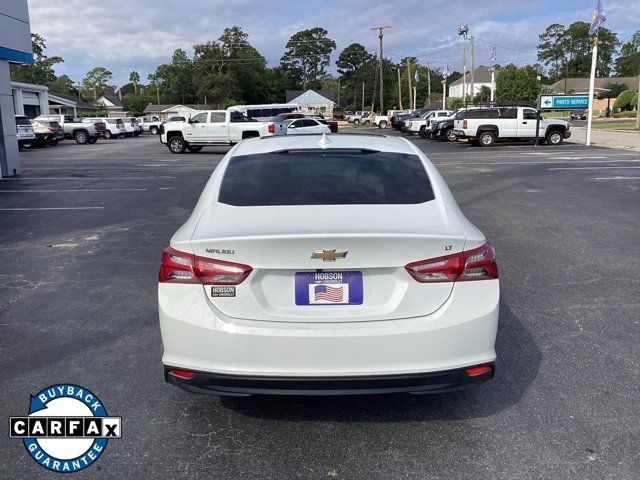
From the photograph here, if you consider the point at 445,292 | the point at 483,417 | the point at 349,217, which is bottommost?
the point at 483,417

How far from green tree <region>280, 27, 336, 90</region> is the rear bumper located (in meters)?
Result: 157

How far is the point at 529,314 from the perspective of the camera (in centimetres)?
513

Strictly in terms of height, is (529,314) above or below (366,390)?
below

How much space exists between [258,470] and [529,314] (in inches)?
123

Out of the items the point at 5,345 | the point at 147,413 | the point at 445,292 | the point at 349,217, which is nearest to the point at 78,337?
the point at 5,345

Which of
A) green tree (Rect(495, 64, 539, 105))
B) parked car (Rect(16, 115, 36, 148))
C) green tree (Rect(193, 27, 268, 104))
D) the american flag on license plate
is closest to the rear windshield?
the american flag on license plate

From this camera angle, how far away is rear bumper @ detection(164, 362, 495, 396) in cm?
293

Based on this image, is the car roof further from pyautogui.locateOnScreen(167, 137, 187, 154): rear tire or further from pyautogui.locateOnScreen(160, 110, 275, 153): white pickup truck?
pyautogui.locateOnScreen(167, 137, 187, 154): rear tire

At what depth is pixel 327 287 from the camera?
292cm

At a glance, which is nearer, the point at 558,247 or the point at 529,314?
the point at 529,314

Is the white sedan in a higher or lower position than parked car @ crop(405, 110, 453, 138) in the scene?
lower

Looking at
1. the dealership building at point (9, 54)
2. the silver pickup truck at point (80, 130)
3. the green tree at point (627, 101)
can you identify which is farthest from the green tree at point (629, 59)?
the dealership building at point (9, 54)

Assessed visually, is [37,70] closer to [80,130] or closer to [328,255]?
[80,130]

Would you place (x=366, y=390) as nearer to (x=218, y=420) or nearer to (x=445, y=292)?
(x=445, y=292)
